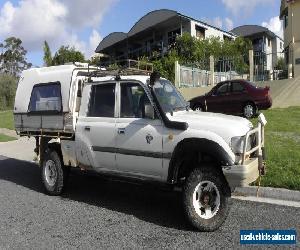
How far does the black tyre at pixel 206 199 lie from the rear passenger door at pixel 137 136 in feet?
2.24

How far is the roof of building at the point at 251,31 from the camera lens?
56688 mm

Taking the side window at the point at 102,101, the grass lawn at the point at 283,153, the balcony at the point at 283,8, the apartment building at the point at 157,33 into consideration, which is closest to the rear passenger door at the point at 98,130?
the side window at the point at 102,101

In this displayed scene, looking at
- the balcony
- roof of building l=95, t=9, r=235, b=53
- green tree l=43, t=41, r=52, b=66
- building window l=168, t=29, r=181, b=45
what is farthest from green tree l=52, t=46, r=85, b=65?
the balcony

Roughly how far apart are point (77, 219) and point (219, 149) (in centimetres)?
249

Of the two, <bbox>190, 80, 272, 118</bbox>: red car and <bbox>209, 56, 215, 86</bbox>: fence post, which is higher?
<bbox>209, 56, 215, 86</bbox>: fence post

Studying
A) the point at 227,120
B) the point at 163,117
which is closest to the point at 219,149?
the point at 227,120

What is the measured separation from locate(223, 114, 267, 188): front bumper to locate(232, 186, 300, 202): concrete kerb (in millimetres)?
1319

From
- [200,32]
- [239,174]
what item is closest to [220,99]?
[239,174]

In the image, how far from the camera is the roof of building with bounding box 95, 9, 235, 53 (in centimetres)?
4729

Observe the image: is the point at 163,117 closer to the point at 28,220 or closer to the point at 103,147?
the point at 103,147

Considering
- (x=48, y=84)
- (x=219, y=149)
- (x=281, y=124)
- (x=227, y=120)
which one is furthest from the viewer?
(x=281, y=124)

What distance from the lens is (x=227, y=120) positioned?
6.79 meters

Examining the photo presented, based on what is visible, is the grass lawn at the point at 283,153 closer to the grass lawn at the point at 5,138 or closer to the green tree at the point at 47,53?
the grass lawn at the point at 5,138

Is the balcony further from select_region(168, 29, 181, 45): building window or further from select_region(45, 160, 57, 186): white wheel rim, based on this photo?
select_region(45, 160, 57, 186): white wheel rim
